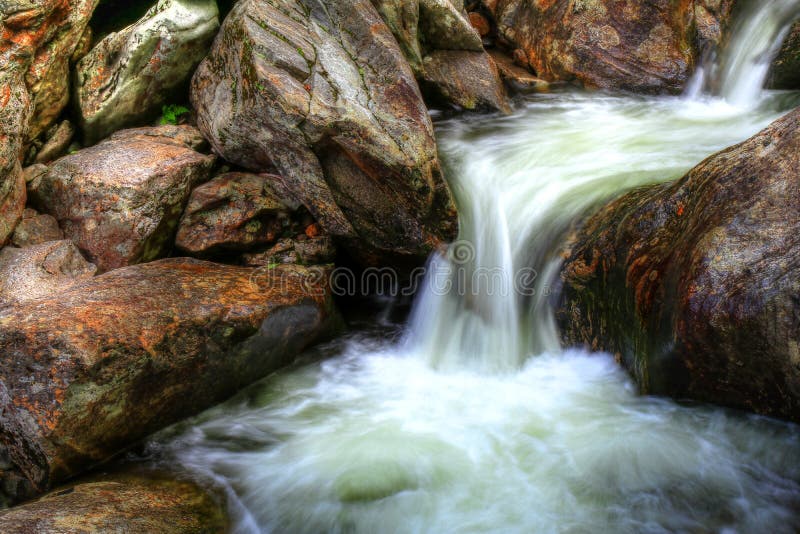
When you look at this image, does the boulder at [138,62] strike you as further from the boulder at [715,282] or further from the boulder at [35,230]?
the boulder at [715,282]

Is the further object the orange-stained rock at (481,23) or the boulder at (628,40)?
the orange-stained rock at (481,23)

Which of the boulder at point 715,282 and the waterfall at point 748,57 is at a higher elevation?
the waterfall at point 748,57

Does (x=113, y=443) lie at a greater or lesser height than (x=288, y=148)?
lesser

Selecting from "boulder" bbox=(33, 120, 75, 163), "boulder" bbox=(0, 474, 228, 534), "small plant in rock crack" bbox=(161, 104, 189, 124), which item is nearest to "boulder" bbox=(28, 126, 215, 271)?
"boulder" bbox=(33, 120, 75, 163)

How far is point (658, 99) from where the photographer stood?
29.8 ft

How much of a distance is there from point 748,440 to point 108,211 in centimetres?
616

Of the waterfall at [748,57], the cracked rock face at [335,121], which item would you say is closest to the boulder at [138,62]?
the cracked rock face at [335,121]

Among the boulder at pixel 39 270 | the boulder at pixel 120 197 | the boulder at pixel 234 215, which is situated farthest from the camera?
the boulder at pixel 234 215

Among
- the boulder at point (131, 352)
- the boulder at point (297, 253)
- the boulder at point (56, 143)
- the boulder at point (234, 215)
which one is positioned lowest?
the boulder at point (131, 352)

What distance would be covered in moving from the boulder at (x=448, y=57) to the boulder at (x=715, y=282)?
153 inches

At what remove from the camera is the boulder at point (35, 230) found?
19.7ft

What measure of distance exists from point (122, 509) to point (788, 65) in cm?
964

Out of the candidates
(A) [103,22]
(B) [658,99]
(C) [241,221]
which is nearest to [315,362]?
(C) [241,221]

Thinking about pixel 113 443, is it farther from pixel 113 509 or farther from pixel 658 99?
pixel 658 99
